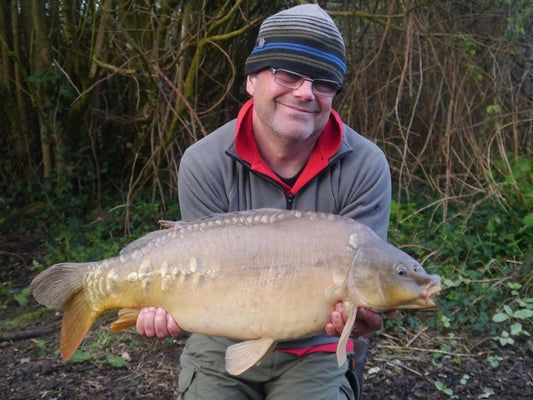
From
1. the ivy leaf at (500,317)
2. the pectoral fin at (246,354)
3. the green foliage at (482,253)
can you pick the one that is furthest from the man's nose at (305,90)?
the ivy leaf at (500,317)

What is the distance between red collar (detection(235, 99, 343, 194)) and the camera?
187 centimetres

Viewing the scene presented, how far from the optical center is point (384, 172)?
194cm

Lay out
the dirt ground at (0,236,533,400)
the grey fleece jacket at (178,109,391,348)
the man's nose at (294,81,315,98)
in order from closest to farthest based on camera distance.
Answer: the man's nose at (294,81,315,98) < the grey fleece jacket at (178,109,391,348) < the dirt ground at (0,236,533,400)

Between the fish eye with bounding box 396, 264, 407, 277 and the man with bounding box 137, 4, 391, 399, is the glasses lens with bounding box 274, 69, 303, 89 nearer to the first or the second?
the man with bounding box 137, 4, 391, 399

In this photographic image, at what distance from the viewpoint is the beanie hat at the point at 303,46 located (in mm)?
1798

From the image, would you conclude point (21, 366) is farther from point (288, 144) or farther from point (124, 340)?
point (288, 144)

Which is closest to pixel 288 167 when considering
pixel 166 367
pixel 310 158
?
pixel 310 158

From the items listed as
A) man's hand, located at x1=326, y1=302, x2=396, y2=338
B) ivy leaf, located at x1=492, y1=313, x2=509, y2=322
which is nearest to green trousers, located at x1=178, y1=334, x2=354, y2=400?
man's hand, located at x1=326, y1=302, x2=396, y2=338

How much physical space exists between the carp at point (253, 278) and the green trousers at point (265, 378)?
0.32 m

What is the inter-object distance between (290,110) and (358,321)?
2.06 ft

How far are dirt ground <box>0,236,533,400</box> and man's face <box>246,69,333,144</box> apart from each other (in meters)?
1.34

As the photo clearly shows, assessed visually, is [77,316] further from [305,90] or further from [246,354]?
[305,90]

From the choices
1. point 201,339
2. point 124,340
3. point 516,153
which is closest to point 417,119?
point 516,153

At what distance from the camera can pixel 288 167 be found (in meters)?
1.92
